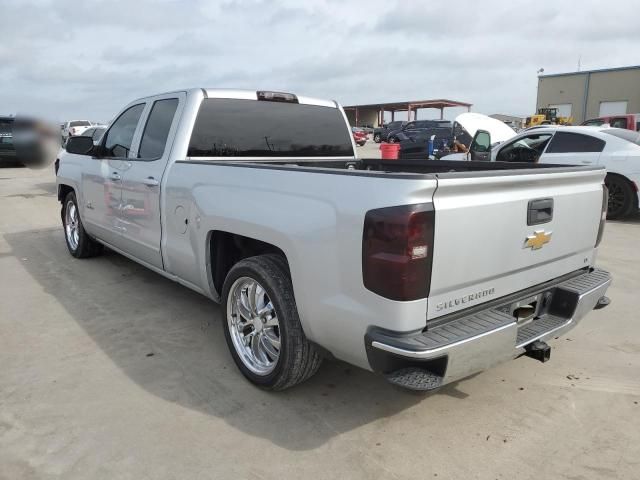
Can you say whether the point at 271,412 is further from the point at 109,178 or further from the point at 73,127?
the point at 73,127

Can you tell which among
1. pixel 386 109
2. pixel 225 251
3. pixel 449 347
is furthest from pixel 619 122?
pixel 386 109

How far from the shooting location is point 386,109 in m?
62.9

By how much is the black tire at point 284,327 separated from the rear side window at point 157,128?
1.63m

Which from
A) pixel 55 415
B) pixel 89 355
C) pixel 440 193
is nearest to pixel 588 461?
pixel 440 193

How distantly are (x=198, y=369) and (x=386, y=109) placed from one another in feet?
204

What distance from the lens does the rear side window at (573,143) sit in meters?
8.80

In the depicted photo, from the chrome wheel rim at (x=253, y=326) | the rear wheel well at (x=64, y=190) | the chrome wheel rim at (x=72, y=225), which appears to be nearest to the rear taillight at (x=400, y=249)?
the chrome wheel rim at (x=253, y=326)

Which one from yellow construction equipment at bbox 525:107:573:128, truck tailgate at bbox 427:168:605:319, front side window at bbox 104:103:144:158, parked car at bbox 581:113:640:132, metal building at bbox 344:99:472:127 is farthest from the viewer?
metal building at bbox 344:99:472:127

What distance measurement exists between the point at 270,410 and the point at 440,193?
1606 mm

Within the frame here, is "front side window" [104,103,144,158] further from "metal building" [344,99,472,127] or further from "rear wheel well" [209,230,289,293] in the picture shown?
"metal building" [344,99,472,127]

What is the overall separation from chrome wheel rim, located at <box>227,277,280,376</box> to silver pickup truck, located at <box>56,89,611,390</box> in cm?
1

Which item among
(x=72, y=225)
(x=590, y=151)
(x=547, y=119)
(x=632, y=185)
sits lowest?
(x=72, y=225)

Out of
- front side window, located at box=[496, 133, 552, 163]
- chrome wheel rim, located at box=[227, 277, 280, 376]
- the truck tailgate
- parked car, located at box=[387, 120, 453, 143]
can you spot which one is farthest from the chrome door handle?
parked car, located at box=[387, 120, 453, 143]

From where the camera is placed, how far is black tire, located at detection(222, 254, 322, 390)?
2.87m
